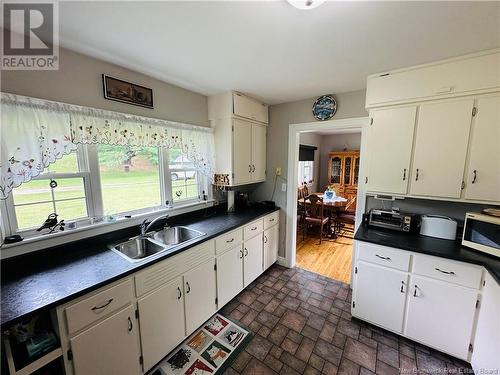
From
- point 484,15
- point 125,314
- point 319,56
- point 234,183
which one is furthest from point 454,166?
point 125,314

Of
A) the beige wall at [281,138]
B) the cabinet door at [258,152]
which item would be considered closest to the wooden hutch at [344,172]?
the beige wall at [281,138]

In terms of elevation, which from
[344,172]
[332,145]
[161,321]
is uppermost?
[332,145]

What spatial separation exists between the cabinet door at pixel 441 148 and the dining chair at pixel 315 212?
6.64 feet

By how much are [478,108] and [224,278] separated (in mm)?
2580

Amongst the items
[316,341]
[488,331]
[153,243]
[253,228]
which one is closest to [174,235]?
[153,243]

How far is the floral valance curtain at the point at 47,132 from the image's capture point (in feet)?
4.04

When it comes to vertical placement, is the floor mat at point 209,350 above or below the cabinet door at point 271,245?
below

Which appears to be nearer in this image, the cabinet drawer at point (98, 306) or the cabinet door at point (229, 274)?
the cabinet drawer at point (98, 306)

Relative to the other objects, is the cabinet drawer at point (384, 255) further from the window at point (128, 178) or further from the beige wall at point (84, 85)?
the beige wall at point (84, 85)

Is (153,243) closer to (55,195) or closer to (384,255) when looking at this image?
(55,195)

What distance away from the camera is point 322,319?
207 cm

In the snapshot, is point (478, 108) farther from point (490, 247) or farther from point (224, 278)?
point (224, 278)

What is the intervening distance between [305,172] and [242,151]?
3.42 meters

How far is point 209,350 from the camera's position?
1.72m
